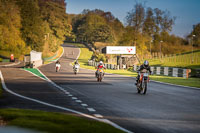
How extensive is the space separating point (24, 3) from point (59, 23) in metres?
33.1

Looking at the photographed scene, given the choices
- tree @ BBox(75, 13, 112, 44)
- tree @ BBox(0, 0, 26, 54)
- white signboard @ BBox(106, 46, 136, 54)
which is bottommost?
white signboard @ BBox(106, 46, 136, 54)

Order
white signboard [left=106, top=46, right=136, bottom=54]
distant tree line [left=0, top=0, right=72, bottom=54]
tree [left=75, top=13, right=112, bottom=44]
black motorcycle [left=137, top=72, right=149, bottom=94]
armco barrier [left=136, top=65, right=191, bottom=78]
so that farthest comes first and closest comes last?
tree [left=75, top=13, right=112, bottom=44] < distant tree line [left=0, top=0, right=72, bottom=54] < white signboard [left=106, top=46, right=136, bottom=54] < armco barrier [left=136, top=65, right=191, bottom=78] < black motorcycle [left=137, top=72, right=149, bottom=94]

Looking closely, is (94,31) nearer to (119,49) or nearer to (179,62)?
(179,62)

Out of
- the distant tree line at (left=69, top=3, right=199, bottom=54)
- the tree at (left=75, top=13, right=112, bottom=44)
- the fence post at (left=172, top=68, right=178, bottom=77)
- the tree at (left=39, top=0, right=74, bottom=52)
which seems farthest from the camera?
the tree at (left=75, top=13, right=112, bottom=44)

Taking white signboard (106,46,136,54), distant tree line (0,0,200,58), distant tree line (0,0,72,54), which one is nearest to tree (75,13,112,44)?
distant tree line (0,0,200,58)

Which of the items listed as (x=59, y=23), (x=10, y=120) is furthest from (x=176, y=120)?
(x=59, y=23)

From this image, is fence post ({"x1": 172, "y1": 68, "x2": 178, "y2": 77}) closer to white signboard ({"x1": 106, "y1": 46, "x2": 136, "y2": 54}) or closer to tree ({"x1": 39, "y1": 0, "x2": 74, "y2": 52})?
white signboard ({"x1": 106, "y1": 46, "x2": 136, "y2": 54})

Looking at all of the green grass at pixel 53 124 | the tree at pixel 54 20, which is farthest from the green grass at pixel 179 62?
the green grass at pixel 53 124

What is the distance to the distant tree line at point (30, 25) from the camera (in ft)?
250

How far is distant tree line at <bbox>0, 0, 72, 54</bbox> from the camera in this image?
76.1m

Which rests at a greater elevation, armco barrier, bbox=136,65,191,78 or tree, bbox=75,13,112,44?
tree, bbox=75,13,112,44

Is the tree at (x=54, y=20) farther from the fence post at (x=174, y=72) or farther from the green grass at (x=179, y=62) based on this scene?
the fence post at (x=174, y=72)

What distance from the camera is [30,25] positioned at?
103188 mm

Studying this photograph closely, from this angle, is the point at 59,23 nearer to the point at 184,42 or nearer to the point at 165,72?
the point at 184,42
